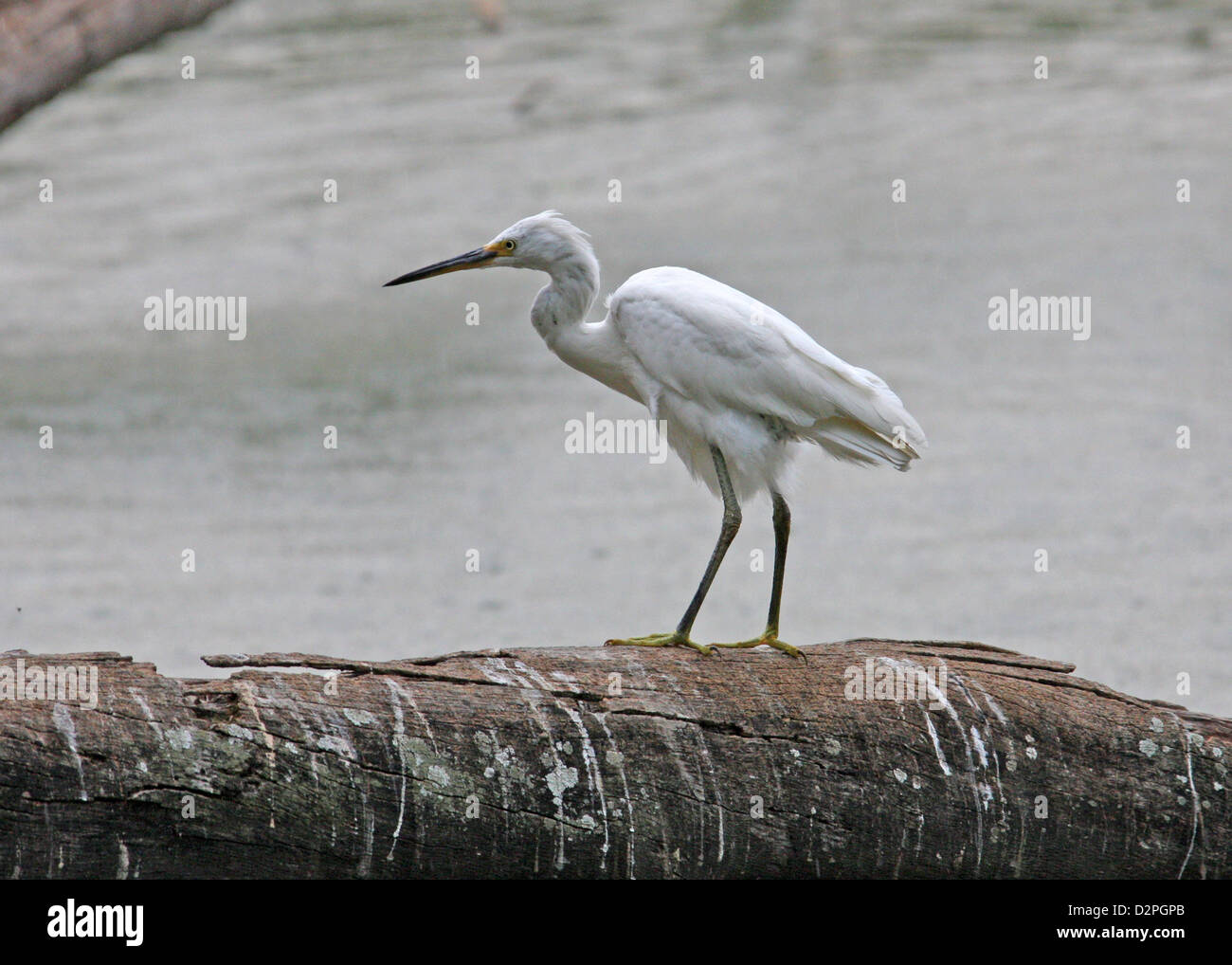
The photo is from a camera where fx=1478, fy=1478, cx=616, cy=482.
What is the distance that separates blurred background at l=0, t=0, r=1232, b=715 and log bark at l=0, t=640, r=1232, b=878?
143cm

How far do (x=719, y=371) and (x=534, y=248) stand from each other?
2.32ft

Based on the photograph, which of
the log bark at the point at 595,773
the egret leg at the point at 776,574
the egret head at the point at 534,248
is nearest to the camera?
the log bark at the point at 595,773

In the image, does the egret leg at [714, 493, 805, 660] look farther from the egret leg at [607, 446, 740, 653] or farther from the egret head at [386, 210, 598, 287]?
the egret head at [386, 210, 598, 287]

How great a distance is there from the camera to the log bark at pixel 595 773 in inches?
133

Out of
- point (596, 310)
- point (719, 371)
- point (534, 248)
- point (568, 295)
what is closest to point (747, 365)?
point (719, 371)

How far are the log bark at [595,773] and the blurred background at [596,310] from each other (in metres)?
1.43

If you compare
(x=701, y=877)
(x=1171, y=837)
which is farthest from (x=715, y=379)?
(x=1171, y=837)

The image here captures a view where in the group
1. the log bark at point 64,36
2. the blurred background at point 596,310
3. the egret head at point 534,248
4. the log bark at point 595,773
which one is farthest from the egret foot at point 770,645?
the log bark at point 64,36

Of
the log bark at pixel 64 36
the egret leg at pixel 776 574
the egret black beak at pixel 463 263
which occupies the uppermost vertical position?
the log bark at pixel 64 36

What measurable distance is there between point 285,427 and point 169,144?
5179 mm

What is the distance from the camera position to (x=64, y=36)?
10.9ft

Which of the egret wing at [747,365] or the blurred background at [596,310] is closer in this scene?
the egret wing at [747,365]

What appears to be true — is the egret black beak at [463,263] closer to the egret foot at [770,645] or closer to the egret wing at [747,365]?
the egret wing at [747,365]

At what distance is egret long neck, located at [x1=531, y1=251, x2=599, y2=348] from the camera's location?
4.65 metres
